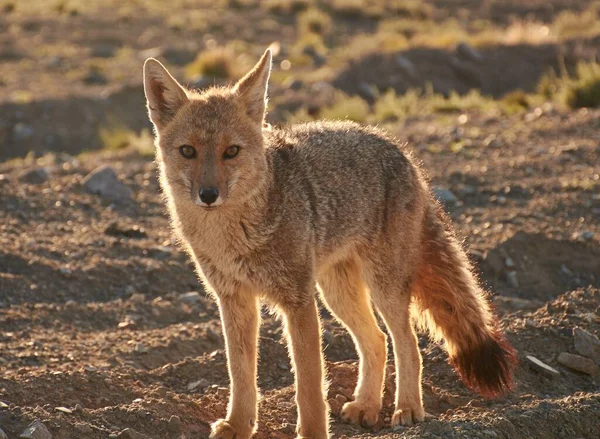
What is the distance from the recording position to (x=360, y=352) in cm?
668

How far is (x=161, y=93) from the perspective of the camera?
6.11m

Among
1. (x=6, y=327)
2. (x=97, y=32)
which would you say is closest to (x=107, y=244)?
(x=6, y=327)

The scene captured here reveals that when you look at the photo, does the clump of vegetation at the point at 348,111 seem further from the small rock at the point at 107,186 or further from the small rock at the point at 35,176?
the small rock at the point at 35,176

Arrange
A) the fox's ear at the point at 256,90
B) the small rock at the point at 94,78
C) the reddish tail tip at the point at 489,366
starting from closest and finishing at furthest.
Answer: the fox's ear at the point at 256,90, the reddish tail tip at the point at 489,366, the small rock at the point at 94,78

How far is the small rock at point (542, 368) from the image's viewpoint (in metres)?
7.10

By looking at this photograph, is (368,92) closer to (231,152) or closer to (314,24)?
(314,24)

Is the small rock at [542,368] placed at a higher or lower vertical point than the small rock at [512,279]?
lower

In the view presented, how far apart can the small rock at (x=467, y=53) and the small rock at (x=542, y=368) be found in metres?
13.3

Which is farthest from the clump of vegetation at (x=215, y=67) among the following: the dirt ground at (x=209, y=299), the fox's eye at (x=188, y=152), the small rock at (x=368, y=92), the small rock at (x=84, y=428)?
the small rock at (x=84, y=428)

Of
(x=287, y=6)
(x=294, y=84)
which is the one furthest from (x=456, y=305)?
(x=287, y=6)

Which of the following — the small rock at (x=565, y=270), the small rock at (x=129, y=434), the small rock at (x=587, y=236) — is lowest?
the small rock at (x=129, y=434)

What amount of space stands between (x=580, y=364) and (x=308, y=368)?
2370 millimetres

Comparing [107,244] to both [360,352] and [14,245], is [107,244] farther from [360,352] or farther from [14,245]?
[360,352]

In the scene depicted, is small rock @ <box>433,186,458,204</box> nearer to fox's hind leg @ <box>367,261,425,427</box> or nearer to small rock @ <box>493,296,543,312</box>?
small rock @ <box>493,296,543,312</box>
